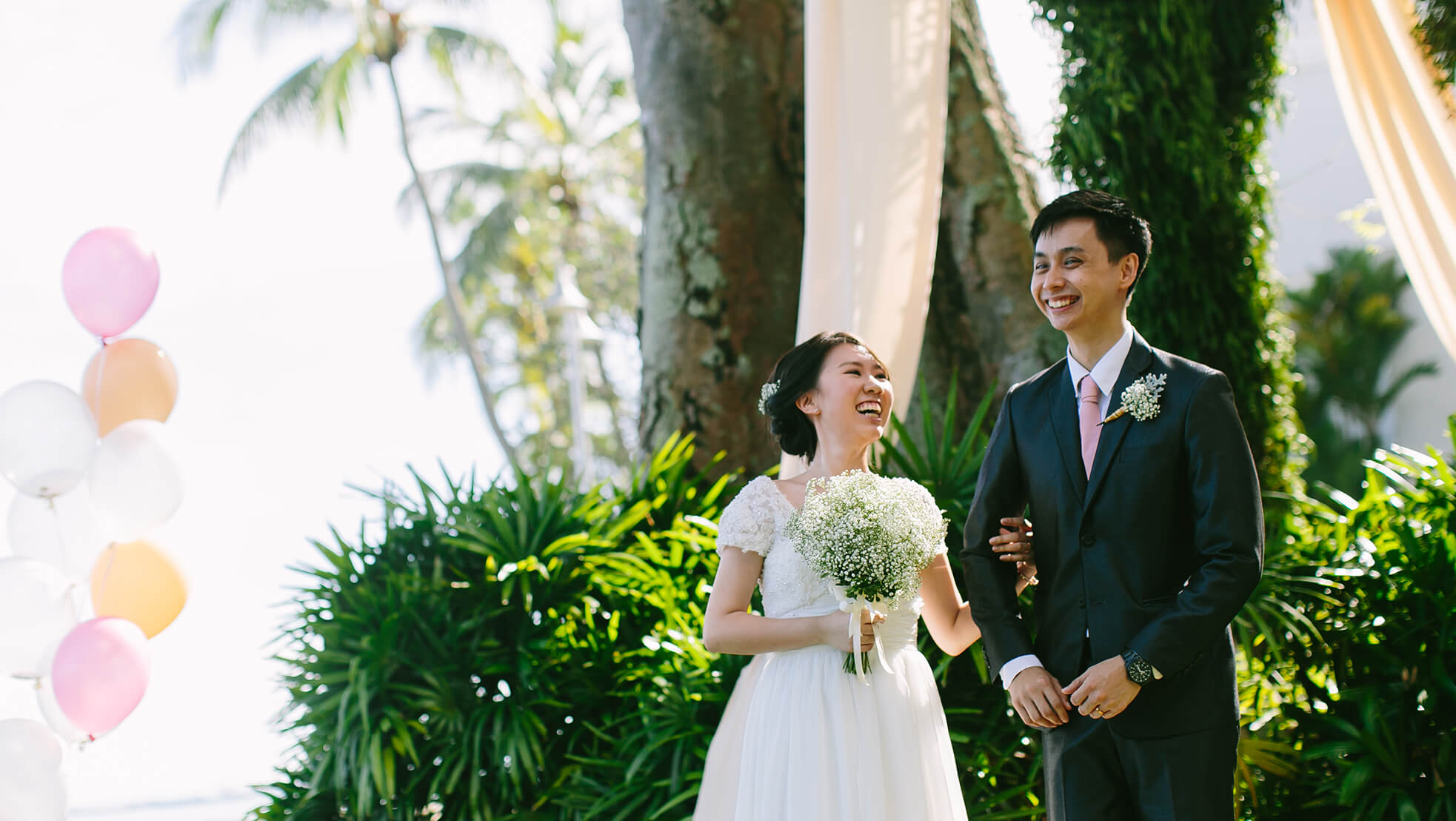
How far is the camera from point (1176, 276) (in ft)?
15.9

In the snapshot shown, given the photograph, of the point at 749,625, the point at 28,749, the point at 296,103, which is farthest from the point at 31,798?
the point at 296,103

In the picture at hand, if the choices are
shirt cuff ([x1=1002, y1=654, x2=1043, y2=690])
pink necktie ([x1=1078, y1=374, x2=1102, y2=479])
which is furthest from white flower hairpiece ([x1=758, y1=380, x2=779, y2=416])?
shirt cuff ([x1=1002, y1=654, x2=1043, y2=690])

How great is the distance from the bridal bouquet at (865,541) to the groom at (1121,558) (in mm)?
144

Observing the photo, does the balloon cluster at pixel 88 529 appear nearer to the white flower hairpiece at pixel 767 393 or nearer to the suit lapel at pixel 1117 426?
the white flower hairpiece at pixel 767 393

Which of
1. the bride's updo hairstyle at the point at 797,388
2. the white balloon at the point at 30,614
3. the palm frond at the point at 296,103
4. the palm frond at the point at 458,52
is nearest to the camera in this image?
the bride's updo hairstyle at the point at 797,388

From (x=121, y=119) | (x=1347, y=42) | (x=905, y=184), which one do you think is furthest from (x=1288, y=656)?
(x=121, y=119)

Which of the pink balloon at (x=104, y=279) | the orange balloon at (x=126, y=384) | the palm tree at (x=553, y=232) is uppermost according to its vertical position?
the palm tree at (x=553, y=232)

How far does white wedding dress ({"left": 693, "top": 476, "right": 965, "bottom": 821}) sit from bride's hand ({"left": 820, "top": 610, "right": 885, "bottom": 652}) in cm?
3

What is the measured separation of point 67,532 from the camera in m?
4.22

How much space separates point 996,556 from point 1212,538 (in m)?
0.46

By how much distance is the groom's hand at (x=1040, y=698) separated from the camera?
2184 millimetres

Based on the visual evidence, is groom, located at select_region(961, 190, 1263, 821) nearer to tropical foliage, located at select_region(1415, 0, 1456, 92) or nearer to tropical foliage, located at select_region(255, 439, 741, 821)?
tropical foliage, located at select_region(255, 439, 741, 821)

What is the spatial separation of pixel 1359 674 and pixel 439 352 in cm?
1982

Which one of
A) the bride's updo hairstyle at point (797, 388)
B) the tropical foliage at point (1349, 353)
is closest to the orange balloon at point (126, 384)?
the bride's updo hairstyle at point (797, 388)
